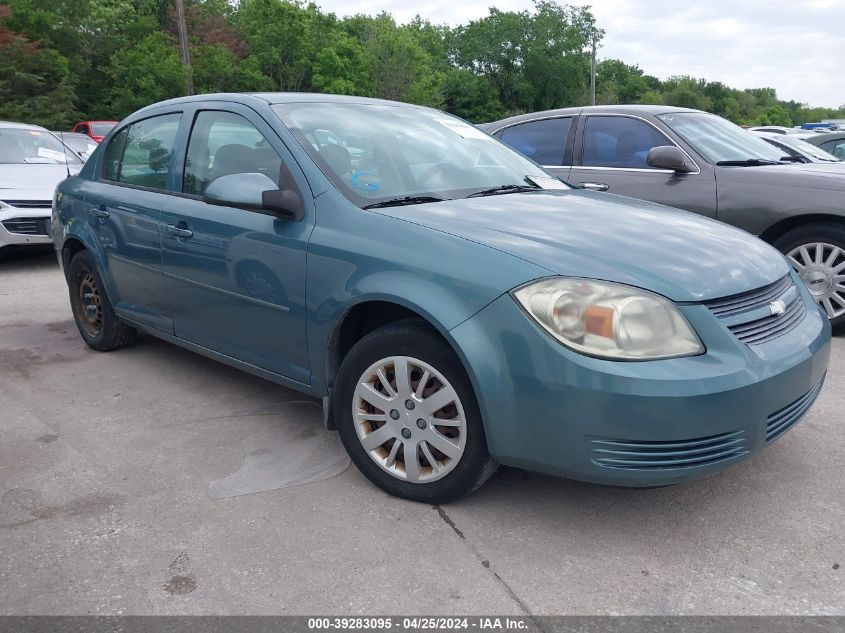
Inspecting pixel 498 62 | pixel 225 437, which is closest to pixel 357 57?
pixel 498 62

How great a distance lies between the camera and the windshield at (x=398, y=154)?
10.7 ft

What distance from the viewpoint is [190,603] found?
229cm

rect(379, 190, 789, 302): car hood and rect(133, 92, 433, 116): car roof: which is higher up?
rect(133, 92, 433, 116): car roof

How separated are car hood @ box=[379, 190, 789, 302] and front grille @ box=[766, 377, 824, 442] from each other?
0.43m

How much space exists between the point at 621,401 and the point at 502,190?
145cm

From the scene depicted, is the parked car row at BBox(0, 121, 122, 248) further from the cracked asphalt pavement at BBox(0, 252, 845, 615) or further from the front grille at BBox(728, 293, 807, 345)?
the front grille at BBox(728, 293, 807, 345)

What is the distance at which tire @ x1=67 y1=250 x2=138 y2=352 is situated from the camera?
187 inches

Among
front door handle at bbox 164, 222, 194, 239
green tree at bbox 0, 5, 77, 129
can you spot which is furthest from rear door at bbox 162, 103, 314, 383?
green tree at bbox 0, 5, 77, 129

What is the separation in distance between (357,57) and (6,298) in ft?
128

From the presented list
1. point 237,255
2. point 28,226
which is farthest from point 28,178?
point 237,255

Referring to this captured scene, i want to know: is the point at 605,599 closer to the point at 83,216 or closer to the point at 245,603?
the point at 245,603

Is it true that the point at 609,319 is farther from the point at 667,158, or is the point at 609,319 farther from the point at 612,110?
the point at 612,110

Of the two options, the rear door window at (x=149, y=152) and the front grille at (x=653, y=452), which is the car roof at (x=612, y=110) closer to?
the rear door window at (x=149, y=152)

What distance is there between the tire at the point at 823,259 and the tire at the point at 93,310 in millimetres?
4387
